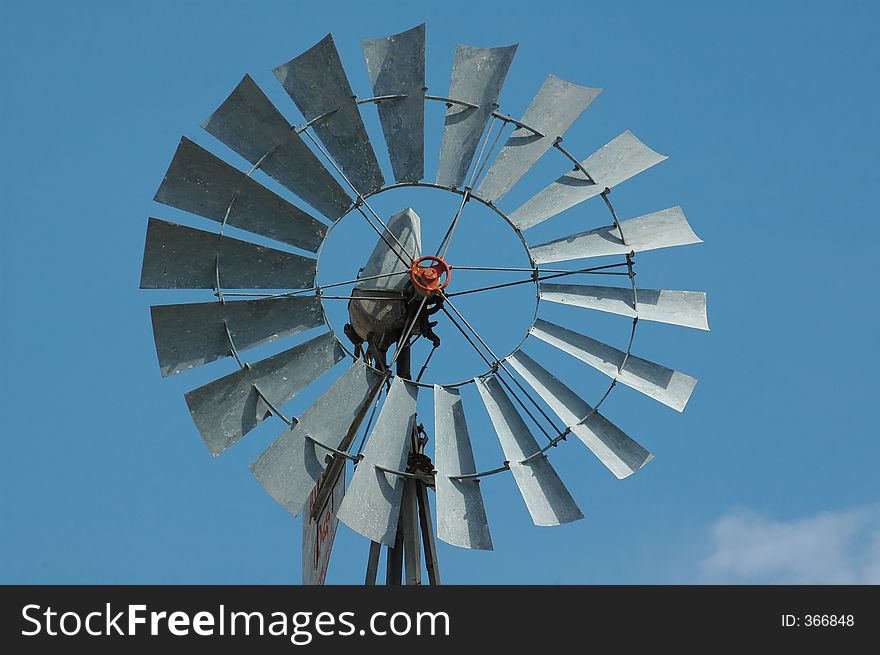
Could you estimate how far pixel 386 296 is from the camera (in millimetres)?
10711

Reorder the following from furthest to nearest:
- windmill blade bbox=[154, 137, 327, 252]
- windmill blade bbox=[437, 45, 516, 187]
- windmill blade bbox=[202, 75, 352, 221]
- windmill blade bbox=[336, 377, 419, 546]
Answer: windmill blade bbox=[437, 45, 516, 187], windmill blade bbox=[202, 75, 352, 221], windmill blade bbox=[154, 137, 327, 252], windmill blade bbox=[336, 377, 419, 546]

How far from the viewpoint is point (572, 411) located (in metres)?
10.6

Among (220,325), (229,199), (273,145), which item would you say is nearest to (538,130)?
(273,145)

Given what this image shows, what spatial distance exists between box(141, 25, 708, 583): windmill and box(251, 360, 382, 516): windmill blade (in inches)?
0.4

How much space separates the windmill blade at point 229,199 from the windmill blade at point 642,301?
Answer: 167 centimetres

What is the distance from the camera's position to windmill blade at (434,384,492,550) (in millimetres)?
9992

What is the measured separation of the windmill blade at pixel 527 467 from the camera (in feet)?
33.5

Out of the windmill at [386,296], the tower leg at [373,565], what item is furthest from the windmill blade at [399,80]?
the tower leg at [373,565]

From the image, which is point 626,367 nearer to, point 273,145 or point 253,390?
point 253,390

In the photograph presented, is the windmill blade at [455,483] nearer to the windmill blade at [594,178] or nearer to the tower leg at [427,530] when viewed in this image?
the tower leg at [427,530]

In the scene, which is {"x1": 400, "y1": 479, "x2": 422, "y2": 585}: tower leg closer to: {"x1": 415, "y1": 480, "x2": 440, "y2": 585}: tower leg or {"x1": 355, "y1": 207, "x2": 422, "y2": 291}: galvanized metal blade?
{"x1": 415, "y1": 480, "x2": 440, "y2": 585}: tower leg

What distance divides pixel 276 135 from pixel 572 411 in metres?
2.57

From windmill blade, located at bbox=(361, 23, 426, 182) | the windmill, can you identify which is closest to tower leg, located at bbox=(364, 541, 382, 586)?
the windmill

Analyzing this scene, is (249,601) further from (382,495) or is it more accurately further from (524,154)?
(524,154)
